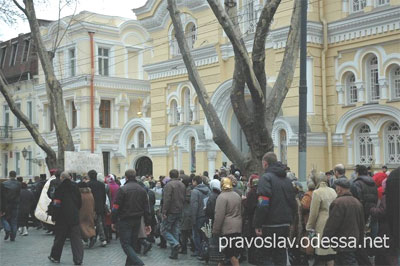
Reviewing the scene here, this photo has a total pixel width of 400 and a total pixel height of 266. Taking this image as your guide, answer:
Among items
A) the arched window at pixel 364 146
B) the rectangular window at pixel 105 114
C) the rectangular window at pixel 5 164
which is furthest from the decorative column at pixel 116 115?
the arched window at pixel 364 146

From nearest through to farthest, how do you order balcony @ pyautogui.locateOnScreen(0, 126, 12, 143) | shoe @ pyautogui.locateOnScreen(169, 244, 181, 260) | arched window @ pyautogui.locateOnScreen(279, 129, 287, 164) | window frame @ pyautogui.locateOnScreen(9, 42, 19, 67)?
shoe @ pyautogui.locateOnScreen(169, 244, 181, 260) < arched window @ pyautogui.locateOnScreen(279, 129, 287, 164) < balcony @ pyautogui.locateOnScreen(0, 126, 12, 143) < window frame @ pyautogui.locateOnScreen(9, 42, 19, 67)

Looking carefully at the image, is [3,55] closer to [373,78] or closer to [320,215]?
[373,78]

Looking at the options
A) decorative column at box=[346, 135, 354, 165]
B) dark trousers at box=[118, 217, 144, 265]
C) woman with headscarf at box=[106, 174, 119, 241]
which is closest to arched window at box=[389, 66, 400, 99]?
decorative column at box=[346, 135, 354, 165]

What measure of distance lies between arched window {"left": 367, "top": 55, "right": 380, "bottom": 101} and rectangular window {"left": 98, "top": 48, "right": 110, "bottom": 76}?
2135cm

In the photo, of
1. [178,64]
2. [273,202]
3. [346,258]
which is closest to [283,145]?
[178,64]

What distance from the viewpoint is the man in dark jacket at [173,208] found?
1349 cm

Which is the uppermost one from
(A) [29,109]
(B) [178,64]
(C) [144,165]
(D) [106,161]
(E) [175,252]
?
(B) [178,64]

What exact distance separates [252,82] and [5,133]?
3637 centimetres

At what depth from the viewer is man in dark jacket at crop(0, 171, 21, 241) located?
1661 centimetres

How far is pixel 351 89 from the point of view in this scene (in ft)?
72.8

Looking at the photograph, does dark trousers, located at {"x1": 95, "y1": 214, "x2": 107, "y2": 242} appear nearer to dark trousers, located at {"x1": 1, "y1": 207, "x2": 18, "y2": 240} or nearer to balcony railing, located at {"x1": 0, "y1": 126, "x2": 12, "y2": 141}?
dark trousers, located at {"x1": 1, "y1": 207, "x2": 18, "y2": 240}

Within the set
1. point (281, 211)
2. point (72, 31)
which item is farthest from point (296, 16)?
point (72, 31)

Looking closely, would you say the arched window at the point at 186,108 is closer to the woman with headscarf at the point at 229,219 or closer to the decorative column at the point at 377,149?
the decorative column at the point at 377,149

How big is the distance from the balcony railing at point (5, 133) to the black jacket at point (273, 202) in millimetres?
39874
